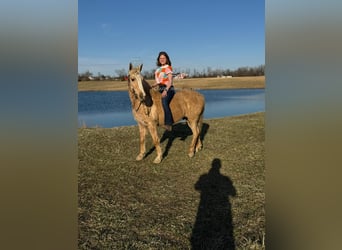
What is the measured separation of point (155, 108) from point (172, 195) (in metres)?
2.38

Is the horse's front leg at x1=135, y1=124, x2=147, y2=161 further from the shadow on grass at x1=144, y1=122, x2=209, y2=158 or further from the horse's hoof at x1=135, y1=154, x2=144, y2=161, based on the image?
the shadow on grass at x1=144, y1=122, x2=209, y2=158

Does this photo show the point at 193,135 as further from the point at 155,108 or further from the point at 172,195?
the point at 172,195

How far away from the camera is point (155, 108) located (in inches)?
250

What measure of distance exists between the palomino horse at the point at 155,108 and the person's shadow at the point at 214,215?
1.59 metres

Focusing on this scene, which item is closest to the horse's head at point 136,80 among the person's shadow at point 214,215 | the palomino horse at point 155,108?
the palomino horse at point 155,108

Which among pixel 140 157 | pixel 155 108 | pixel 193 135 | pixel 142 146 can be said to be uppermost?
pixel 155 108

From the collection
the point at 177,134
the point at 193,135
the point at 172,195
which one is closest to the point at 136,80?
the point at 172,195

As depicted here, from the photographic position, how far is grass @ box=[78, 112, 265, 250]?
3.26 m

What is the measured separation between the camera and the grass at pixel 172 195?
10.7 ft

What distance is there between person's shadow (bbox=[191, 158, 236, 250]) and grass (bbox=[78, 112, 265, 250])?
1 cm
